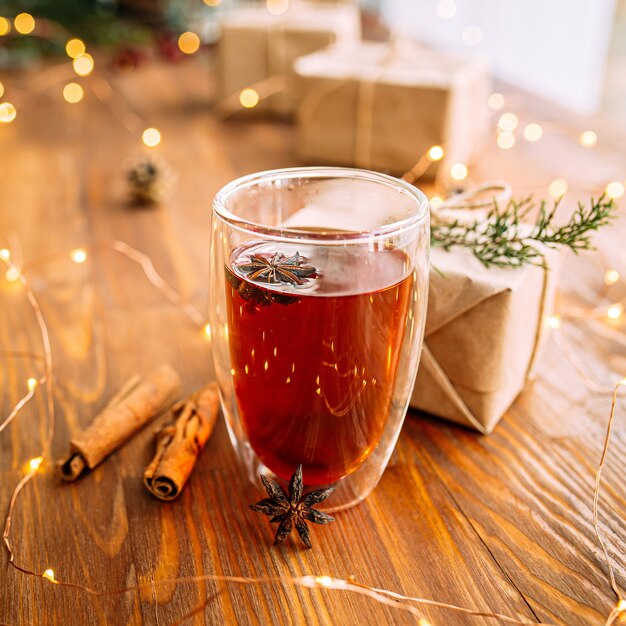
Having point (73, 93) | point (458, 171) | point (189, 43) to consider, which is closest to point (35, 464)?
point (458, 171)

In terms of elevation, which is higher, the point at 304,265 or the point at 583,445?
the point at 304,265

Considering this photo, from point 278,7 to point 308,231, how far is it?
101 inches

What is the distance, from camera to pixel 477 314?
84 cm

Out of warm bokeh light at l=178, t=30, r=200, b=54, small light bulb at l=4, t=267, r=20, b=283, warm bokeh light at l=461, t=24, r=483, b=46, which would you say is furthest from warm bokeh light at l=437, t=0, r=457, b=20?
small light bulb at l=4, t=267, r=20, b=283

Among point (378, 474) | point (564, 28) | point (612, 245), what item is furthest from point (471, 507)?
point (564, 28)

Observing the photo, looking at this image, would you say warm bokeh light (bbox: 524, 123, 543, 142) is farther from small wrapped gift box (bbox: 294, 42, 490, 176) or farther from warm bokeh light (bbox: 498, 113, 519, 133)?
small wrapped gift box (bbox: 294, 42, 490, 176)

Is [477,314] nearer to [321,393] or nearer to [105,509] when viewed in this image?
[321,393]

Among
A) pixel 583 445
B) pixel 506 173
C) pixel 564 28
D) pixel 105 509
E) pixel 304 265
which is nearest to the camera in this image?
pixel 304 265

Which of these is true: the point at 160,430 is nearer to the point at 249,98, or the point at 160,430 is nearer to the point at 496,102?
the point at 249,98

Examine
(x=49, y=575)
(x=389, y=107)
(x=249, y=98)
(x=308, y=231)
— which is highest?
(x=308, y=231)

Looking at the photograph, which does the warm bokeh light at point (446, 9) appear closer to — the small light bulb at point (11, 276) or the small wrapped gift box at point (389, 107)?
the small wrapped gift box at point (389, 107)

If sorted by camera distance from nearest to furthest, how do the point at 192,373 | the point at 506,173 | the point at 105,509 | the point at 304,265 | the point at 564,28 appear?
the point at 304,265
the point at 105,509
the point at 192,373
the point at 506,173
the point at 564,28

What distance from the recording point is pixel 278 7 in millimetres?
2938

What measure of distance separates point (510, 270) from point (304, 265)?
321 millimetres
